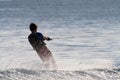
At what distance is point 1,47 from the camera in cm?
2656

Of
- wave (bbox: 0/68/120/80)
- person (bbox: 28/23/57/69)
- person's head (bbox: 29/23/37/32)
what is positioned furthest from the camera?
person (bbox: 28/23/57/69)

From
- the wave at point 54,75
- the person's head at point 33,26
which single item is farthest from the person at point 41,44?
the wave at point 54,75

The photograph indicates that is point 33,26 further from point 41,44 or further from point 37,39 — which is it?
point 41,44

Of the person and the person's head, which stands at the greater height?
the person's head

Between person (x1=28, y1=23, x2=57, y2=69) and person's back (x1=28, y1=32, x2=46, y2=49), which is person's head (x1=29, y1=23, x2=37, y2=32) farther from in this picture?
person's back (x1=28, y1=32, x2=46, y2=49)

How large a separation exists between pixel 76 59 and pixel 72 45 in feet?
19.2

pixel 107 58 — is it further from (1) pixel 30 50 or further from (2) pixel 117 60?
(1) pixel 30 50

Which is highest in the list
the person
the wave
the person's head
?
the person's head

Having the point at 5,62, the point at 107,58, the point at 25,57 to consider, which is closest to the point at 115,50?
the point at 107,58

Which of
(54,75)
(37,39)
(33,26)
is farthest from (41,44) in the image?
(54,75)

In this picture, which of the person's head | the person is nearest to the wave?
the person

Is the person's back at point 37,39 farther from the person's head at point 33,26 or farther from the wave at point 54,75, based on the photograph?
the wave at point 54,75

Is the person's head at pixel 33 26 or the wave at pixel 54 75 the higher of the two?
the person's head at pixel 33 26

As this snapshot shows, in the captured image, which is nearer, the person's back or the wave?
the wave
